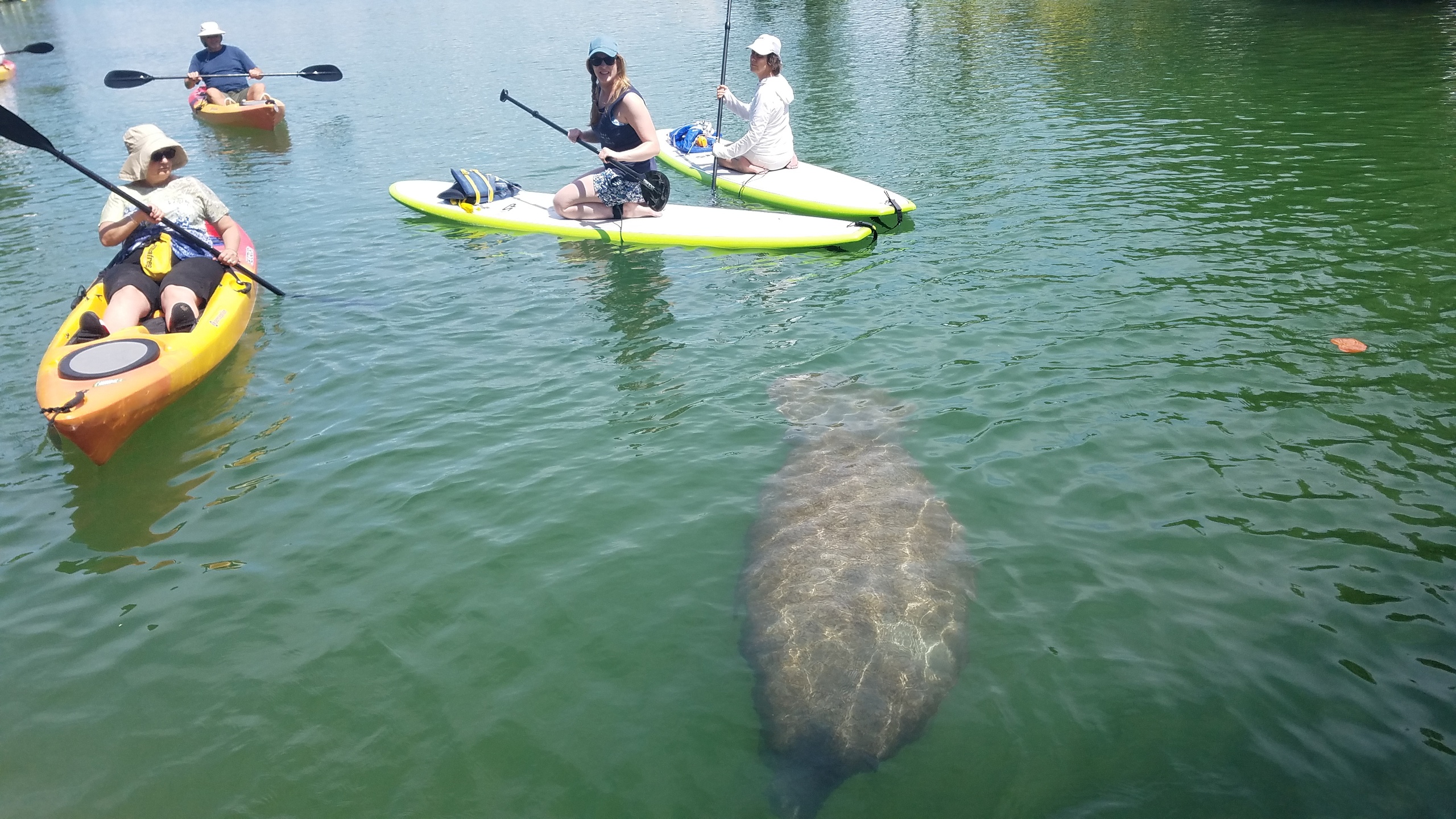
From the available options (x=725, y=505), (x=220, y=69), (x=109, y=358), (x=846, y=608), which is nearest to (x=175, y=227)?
(x=109, y=358)

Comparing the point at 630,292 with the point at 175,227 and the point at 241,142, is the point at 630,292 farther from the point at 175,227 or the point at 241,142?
the point at 241,142

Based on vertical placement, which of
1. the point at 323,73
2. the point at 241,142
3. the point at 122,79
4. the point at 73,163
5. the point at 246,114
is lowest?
the point at 241,142

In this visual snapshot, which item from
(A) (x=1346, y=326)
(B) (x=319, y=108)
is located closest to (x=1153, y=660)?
(A) (x=1346, y=326)

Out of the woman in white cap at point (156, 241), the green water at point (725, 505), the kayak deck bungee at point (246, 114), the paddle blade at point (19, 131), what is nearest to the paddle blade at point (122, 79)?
the kayak deck bungee at point (246, 114)

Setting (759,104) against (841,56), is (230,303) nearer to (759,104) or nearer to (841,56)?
(759,104)

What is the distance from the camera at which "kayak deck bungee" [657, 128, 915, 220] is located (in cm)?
1088

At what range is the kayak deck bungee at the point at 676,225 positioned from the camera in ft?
33.7

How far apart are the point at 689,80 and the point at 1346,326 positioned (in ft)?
53.5

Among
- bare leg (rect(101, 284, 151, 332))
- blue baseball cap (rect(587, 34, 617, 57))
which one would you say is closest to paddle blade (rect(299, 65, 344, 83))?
blue baseball cap (rect(587, 34, 617, 57))

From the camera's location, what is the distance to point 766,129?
38.8ft

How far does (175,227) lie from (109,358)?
5.84ft

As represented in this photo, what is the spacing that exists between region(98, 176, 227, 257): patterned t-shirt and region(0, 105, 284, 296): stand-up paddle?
0.11 metres

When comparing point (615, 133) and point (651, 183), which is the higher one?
point (615, 133)

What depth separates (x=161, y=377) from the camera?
6891 millimetres
